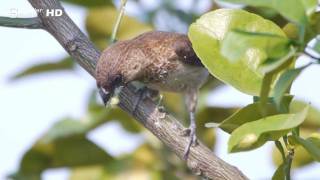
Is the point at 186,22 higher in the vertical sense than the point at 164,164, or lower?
higher

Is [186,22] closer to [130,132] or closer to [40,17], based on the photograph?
[130,132]

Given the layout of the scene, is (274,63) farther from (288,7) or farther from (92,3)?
(92,3)

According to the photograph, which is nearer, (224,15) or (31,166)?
(224,15)

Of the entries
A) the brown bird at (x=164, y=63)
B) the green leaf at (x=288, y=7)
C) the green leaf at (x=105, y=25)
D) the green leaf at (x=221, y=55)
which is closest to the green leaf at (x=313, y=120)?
the brown bird at (x=164, y=63)

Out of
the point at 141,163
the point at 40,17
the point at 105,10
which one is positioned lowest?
the point at 141,163

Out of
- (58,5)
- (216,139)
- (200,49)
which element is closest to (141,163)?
(216,139)

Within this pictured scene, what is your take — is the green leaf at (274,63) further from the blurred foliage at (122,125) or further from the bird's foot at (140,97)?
the blurred foliage at (122,125)

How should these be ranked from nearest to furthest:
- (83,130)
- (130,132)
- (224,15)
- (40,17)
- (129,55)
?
1. (224,15)
2. (40,17)
3. (129,55)
4. (83,130)
5. (130,132)
